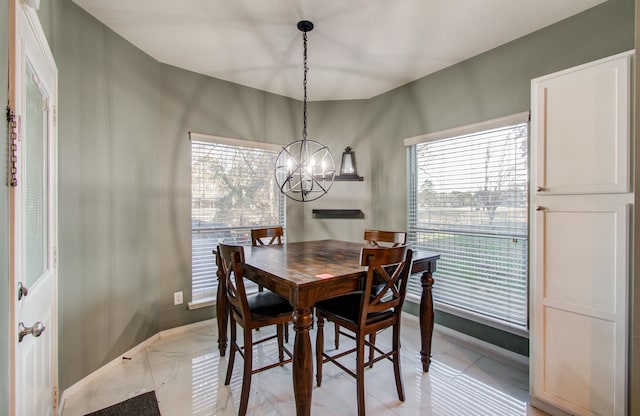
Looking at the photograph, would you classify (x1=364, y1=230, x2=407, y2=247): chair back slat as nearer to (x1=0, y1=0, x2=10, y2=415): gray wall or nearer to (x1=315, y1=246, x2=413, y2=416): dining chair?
(x1=315, y1=246, x2=413, y2=416): dining chair

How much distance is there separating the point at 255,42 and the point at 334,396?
9.35ft

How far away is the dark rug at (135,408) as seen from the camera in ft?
6.21

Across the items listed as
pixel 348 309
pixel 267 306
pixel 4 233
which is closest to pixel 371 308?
pixel 348 309

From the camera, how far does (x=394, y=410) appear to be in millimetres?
1933

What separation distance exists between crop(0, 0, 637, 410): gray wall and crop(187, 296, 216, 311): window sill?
7cm

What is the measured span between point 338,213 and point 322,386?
83.1 inches

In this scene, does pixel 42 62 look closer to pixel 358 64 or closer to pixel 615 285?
pixel 358 64

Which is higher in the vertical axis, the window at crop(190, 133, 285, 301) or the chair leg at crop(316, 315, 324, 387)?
the window at crop(190, 133, 285, 301)

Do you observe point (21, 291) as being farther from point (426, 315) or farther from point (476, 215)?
point (476, 215)

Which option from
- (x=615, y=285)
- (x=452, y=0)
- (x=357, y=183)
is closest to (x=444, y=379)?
(x=615, y=285)

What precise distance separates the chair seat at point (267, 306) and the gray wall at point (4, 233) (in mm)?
1142

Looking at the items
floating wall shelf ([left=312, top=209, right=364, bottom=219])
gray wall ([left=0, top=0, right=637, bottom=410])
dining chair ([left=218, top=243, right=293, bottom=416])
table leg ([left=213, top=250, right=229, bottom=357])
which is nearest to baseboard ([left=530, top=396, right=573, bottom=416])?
dining chair ([left=218, top=243, right=293, bottom=416])

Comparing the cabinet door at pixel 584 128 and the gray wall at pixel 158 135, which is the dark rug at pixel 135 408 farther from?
the cabinet door at pixel 584 128

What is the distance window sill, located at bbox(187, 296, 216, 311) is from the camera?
10.3ft
